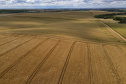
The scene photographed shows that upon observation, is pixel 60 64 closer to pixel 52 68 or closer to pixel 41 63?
pixel 52 68

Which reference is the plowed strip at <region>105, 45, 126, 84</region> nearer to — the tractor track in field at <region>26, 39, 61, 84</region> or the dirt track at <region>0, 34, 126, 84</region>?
the dirt track at <region>0, 34, 126, 84</region>

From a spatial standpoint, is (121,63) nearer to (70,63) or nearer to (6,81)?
(70,63)

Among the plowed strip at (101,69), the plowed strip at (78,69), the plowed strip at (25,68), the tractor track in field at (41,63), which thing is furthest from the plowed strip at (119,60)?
the plowed strip at (25,68)

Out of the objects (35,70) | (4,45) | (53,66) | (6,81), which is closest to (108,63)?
(53,66)

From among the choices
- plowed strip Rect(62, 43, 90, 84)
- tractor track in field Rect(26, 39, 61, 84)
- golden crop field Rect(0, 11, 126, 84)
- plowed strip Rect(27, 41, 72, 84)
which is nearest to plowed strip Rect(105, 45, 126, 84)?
golden crop field Rect(0, 11, 126, 84)

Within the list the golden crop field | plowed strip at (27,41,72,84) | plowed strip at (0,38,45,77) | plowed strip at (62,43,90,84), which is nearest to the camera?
plowed strip at (27,41,72,84)

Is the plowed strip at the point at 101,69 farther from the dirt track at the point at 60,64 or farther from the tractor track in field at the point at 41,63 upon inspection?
the tractor track in field at the point at 41,63

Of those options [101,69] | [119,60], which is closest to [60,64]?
[101,69]
